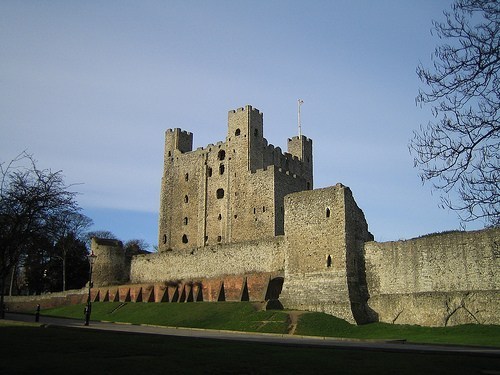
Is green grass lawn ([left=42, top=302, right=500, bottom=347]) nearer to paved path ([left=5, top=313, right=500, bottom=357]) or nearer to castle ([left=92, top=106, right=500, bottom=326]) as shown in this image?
castle ([left=92, top=106, right=500, bottom=326])

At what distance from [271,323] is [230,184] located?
26560mm

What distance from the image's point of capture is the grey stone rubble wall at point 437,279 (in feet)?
92.7

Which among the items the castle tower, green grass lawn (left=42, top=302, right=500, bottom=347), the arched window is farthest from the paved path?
the arched window

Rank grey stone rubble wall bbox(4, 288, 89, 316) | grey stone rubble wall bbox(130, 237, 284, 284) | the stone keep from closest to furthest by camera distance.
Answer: grey stone rubble wall bbox(130, 237, 284, 284)
grey stone rubble wall bbox(4, 288, 89, 316)
the stone keep

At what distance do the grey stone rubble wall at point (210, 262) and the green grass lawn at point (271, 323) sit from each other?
4.38 metres

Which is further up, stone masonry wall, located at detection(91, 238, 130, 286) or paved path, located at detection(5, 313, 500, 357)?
stone masonry wall, located at detection(91, 238, 130, 286)

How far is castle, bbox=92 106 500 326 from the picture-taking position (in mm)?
29703

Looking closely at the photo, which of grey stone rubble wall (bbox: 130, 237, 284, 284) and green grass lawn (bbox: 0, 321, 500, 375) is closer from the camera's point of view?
green grass lawn (bbox: 0, 321, 500, 375)

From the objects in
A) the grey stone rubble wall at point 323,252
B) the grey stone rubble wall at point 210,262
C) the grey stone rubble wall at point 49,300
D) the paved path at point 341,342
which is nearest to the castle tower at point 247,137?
the grey stone rubble wall at point 210,262

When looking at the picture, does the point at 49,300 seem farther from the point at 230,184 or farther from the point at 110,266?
the point at 230,184

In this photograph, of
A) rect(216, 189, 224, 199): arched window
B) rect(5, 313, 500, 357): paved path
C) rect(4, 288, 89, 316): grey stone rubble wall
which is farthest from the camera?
rect(216, 189, 224, 199): arched window

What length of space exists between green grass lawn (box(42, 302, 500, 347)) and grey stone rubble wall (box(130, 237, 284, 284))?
438cm

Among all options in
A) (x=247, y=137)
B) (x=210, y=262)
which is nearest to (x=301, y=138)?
(x=247, y=137)

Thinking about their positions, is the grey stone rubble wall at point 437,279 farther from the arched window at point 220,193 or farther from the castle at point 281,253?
the arched window at point 220,193
